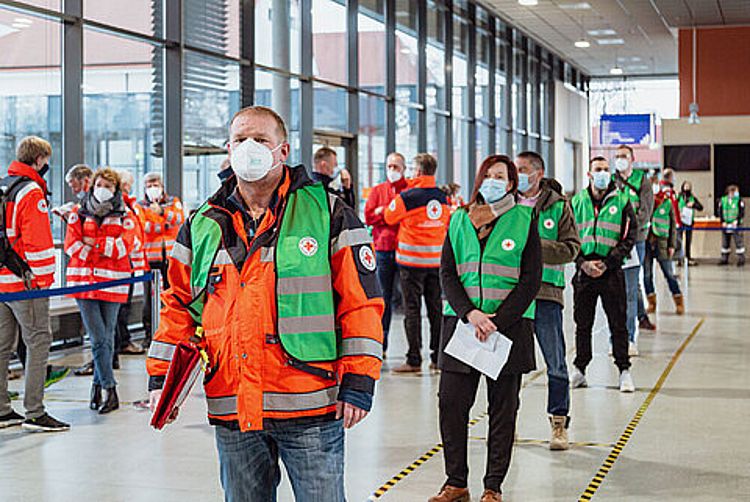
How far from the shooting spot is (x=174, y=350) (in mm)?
3096

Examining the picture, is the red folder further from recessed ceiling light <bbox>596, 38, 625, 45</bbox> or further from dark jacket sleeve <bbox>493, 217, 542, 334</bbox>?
recessed ceiling light <bbox>596, 38, 625, 45</bbox>

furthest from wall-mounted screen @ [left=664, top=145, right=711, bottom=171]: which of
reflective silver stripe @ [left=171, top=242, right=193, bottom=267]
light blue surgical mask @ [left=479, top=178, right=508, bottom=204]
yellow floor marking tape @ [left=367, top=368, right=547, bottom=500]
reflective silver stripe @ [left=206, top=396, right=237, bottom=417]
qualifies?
reflective silver stripe @ [left=206, top=396, right=237, bottom=417]

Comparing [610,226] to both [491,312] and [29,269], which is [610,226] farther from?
[29,269]

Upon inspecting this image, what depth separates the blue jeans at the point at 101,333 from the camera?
707 centimetres

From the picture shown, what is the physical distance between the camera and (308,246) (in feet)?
9.89

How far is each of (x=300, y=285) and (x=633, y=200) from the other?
7116 mm

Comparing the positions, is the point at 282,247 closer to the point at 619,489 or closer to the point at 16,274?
the point at 619,489

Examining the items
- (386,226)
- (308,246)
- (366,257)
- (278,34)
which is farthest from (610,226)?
(278,34)

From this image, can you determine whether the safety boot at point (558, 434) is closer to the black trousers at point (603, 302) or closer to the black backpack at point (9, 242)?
the black trousers at point (603, 302)

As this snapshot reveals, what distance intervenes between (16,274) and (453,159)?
14066mm

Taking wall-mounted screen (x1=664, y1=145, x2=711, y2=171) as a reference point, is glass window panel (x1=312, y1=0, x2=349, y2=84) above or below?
above

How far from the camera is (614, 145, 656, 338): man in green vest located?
9008 mm

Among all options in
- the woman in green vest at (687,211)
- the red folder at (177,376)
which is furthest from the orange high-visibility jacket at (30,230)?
the woman in green vest at (687,211)

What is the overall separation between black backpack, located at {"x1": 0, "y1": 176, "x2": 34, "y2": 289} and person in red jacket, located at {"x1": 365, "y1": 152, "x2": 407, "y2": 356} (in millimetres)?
3322
